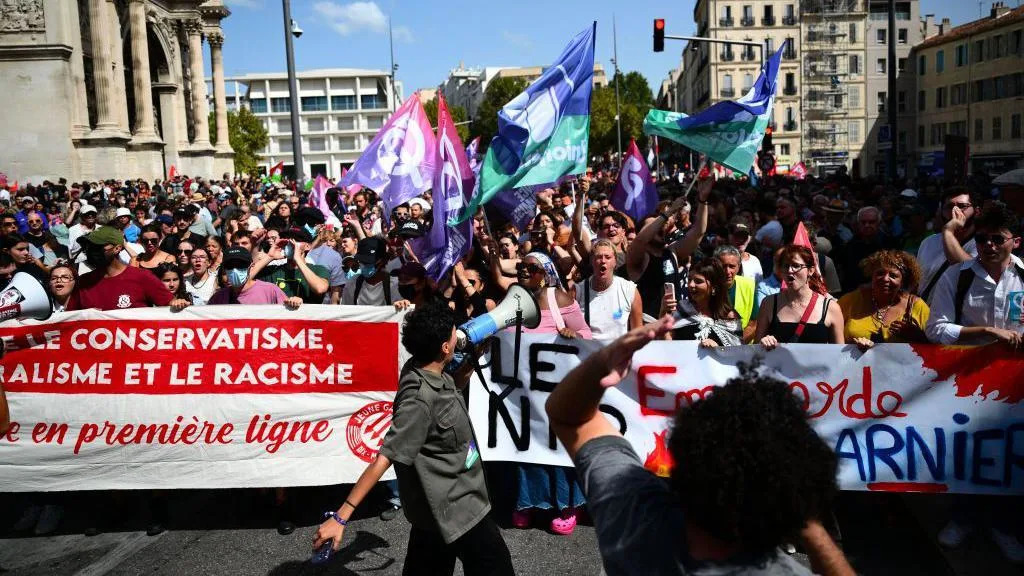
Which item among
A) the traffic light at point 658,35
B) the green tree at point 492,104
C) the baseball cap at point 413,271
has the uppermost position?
the green tree at point 492,104

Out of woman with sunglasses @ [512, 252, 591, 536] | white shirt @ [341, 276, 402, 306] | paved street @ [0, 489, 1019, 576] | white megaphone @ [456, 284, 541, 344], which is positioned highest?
white megaphone @ [456, 284, 541, 344]

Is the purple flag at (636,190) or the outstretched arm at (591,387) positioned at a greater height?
the purple flag at (636,190)

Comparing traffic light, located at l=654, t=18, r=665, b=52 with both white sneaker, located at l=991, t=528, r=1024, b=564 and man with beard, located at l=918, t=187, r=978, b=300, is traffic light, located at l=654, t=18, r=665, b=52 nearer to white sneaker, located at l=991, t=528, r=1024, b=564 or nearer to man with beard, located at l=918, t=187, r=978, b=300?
man with beard, located at l=918, t=187, r=978, b=300

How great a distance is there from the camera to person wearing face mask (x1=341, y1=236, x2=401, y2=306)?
21.6 ft

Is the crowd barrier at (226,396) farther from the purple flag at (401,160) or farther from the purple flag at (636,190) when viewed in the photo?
the purple flag at (636,190)

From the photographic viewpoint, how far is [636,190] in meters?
10.3

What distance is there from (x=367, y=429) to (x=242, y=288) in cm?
161

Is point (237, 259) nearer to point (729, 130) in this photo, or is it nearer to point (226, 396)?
point (226, 396)

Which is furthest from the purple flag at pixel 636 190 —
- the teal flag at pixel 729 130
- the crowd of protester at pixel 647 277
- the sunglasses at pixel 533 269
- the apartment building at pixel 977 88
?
the apartment building at pixel 977 88

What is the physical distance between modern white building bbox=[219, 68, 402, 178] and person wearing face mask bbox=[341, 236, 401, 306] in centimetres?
12945

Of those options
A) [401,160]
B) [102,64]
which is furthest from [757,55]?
[401,160]

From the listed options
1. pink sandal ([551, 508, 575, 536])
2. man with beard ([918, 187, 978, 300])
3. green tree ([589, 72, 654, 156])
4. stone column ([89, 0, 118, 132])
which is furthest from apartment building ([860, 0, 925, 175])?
pink sandal ([551, 508, 575, 536])

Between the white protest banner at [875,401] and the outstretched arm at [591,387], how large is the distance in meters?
2.49

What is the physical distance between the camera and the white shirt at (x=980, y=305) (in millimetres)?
4492
